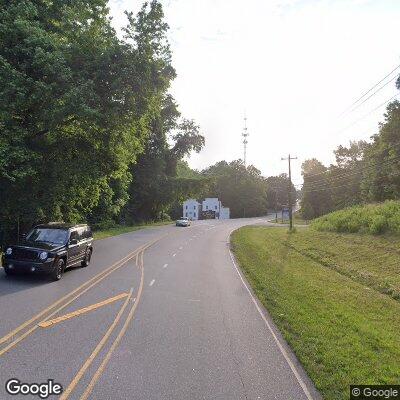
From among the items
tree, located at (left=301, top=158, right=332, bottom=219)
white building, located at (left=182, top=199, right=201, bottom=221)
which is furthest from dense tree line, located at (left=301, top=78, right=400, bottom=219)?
white building, located at (left=182, top=199, right=201, bottom=221)

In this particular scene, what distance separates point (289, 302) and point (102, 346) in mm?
6690

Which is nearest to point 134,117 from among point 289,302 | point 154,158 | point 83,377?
point 289,302

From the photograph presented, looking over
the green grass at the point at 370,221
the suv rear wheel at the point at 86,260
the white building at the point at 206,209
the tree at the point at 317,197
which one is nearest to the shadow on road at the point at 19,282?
the suv rear wheel at the point at 86,260

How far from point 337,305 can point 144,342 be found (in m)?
6.94

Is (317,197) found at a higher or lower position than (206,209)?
higher

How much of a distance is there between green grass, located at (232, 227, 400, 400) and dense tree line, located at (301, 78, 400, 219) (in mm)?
28713

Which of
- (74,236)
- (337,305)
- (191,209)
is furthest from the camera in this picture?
(191,209)

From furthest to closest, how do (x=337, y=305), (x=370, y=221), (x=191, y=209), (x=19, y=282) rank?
(x=191, y=209), (x=370, y=221), (x=19, y=282), (x=337, y=305)

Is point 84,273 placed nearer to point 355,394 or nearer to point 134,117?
point 134,117

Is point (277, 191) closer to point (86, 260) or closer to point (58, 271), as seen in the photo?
point (86, 260)

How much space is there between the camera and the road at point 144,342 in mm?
6812

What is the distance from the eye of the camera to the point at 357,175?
306 ft

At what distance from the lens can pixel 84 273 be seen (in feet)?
57.5

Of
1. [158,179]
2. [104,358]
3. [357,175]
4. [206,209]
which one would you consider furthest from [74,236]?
[206,209]
